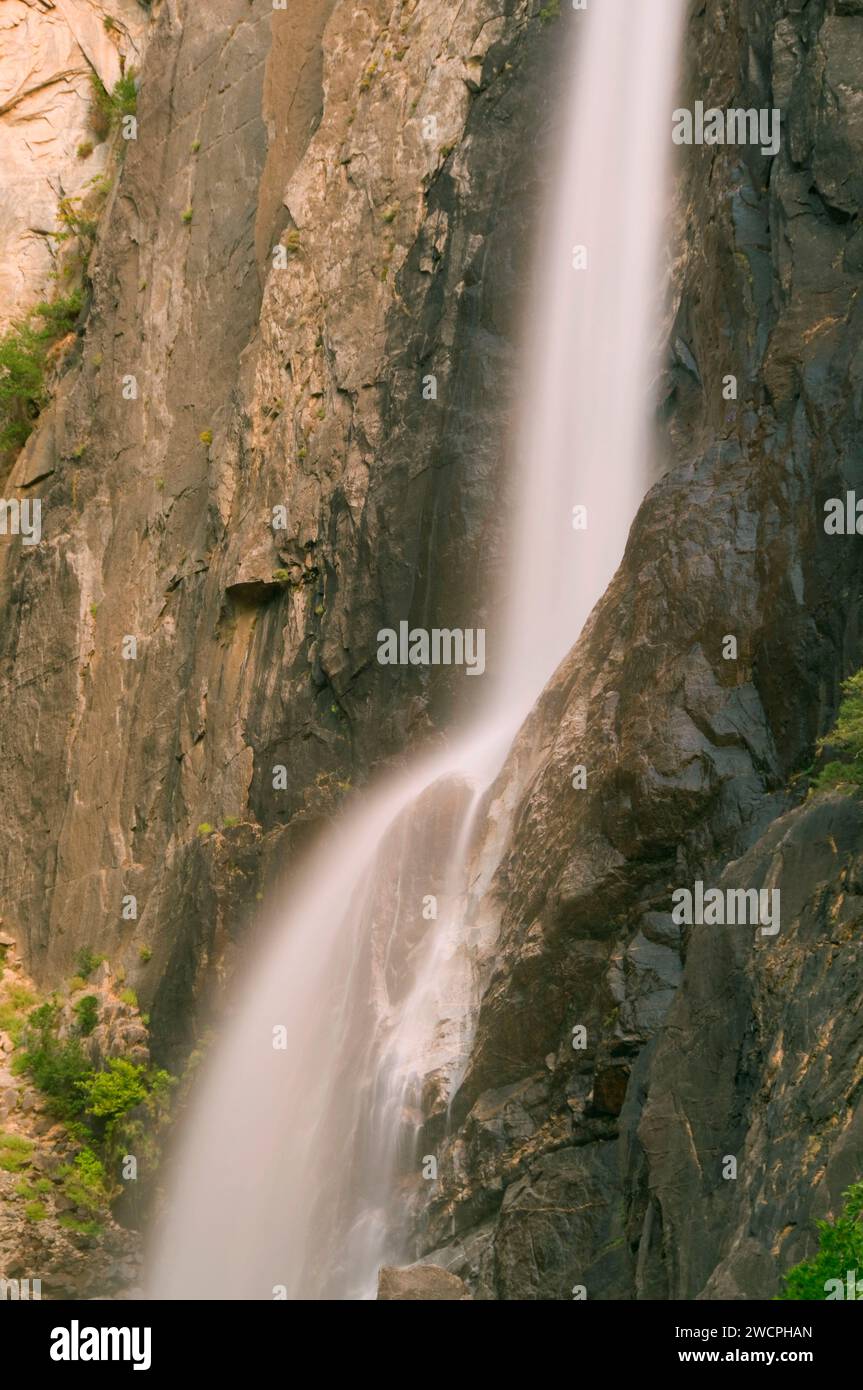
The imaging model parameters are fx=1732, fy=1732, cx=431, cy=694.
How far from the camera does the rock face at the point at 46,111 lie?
38531mm

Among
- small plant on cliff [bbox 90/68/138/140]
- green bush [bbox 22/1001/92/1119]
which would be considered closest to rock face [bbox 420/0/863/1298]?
green bush [bbox 22/1001/92/1119]

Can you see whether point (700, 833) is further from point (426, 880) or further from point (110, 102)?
point (110, 102)

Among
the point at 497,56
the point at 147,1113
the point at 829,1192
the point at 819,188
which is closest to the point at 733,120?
the point at 819,188

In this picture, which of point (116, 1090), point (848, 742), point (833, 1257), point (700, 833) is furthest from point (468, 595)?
point (833, 1257)

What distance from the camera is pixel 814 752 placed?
44.8 feet

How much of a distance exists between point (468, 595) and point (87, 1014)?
8912mm

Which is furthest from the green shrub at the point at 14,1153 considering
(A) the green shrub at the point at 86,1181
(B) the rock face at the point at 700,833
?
(B) the rock face at the point at 700,833

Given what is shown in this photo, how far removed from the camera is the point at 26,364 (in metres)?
35.7

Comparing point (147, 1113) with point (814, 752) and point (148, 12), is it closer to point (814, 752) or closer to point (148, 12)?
point (814, 752)

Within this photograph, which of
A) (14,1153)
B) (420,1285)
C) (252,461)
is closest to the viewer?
(420,1285)

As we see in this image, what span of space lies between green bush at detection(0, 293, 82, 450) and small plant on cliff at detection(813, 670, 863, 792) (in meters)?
26.3

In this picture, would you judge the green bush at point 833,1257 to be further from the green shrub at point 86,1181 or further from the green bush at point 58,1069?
the green bush at point 58,1069

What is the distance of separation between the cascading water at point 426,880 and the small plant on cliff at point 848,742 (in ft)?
17.1

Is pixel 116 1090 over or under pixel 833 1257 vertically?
under
